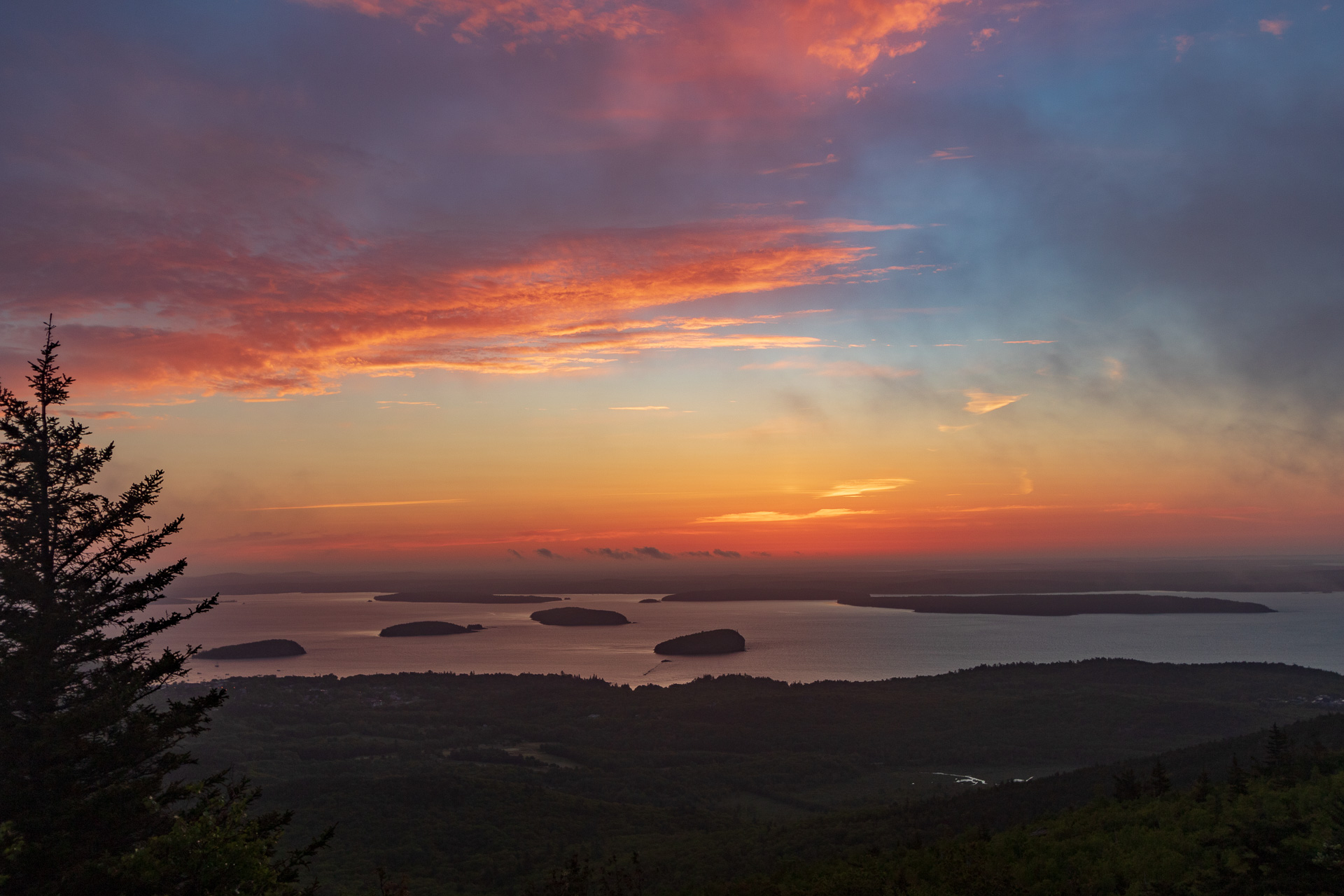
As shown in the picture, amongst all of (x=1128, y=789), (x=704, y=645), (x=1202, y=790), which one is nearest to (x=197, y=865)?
(x=1202, y=790)

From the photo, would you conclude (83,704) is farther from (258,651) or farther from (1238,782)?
(258,651)

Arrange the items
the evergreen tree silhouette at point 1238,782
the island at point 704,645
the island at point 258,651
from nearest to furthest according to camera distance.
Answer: the evergreen tree silhouette at point 1238,782
the island at point 258,651
the island at point 704,645

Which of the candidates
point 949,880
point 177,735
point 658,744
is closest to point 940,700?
point 658,744

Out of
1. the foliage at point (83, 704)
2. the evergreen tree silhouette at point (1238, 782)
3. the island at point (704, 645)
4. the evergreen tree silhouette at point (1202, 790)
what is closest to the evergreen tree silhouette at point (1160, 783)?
the evergreen tree silhouette at point (1202, 790)

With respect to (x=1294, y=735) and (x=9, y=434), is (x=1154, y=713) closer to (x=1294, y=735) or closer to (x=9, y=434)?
(x=1294, y=735)

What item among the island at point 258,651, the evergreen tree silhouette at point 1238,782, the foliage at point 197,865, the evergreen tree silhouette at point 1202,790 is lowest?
the island at point 258,651

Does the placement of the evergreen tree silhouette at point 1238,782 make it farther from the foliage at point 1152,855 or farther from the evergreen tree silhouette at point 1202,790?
the evergreen tree silhouette at point 1202,790

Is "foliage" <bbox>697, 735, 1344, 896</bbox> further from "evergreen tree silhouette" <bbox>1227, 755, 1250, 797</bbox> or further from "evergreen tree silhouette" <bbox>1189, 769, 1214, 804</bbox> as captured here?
"evergreen tree silhouette" <bbox>1227, 755, 1250, 797</bbox>
